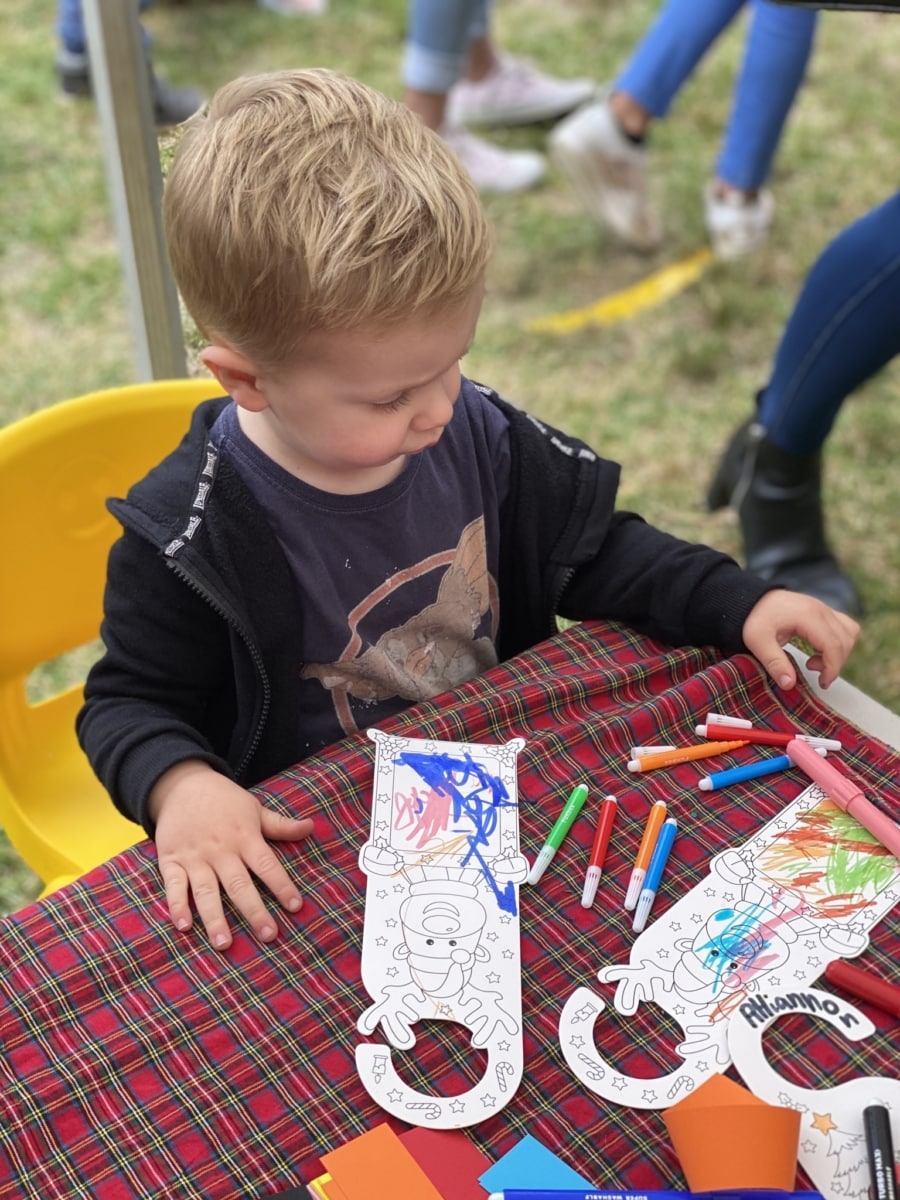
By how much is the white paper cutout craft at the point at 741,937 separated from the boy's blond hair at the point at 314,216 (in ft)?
1.42

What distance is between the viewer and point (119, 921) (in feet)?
2.67

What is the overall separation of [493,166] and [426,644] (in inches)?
92.2

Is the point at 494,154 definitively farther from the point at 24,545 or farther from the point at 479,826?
the point at 479,826

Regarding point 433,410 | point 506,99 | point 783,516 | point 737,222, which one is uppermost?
point 433,410

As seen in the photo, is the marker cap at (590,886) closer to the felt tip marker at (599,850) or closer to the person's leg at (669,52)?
the felt tip marker at (599,850)

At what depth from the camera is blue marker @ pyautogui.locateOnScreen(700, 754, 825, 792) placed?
0.92m

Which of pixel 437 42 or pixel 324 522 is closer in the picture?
pixel 324 522

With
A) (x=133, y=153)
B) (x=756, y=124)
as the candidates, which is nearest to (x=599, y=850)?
(x=133, y=153)

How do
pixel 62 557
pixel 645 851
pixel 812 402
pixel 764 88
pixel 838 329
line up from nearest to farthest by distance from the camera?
1. pixel 645 851
2. pixel 62 557
3. pixel 838 329
4. pixel 812 402
5. pixel 764 88

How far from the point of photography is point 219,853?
32.8 inches

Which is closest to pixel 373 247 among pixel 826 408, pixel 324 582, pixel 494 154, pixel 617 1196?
pixel 324 582

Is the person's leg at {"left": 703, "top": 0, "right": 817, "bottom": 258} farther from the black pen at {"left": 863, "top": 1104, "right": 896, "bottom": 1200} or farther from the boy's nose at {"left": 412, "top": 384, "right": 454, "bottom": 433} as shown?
the black pen at {"left": 863, "top": 1104, "right": 896, "bottom": 1200}

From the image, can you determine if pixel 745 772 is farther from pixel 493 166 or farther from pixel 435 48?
pixel 493 166

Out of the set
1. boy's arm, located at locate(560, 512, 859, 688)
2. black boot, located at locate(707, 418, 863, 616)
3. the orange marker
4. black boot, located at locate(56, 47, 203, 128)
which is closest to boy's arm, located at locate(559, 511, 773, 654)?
boy's arm, located at locate(560, 512, 859, 688)
